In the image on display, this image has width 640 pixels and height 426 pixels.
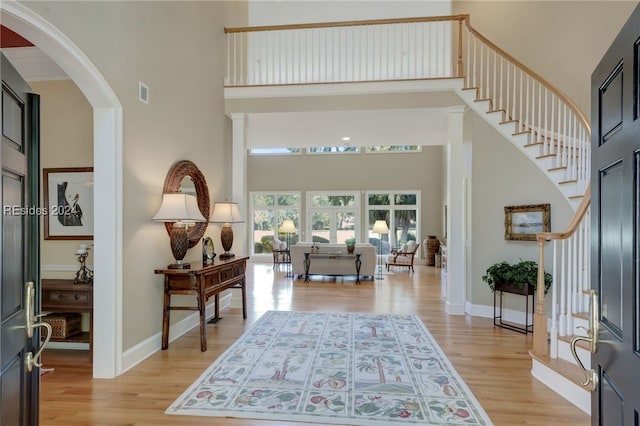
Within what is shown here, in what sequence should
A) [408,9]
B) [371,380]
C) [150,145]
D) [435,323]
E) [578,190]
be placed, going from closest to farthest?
[371,380] < [150,145] < [578,190] < [435,323] < [408,9]

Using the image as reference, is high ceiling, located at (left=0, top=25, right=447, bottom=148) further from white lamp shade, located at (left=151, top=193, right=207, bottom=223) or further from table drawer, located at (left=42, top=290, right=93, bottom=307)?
table drawer, located at (left=42, top=290, right=93, bottom=307)

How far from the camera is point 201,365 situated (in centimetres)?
308

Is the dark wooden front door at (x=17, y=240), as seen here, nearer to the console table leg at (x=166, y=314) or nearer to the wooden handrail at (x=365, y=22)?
the console table leg at (x=166, y=314)

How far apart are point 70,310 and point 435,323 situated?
4.04 meters

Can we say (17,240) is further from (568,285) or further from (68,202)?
(568,285)

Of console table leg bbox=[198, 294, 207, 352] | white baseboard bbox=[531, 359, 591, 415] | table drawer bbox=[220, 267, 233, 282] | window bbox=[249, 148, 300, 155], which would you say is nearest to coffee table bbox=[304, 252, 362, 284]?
table drawer bbox=[220, 267, 233, 282]

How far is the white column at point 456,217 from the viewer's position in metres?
4.84

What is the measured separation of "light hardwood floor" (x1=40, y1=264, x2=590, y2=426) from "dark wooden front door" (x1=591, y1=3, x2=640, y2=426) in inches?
60.2

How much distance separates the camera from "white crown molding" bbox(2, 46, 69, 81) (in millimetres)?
3043

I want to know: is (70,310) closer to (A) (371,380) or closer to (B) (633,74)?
(A) (371,380)

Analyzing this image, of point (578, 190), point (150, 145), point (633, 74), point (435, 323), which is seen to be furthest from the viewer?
point (435, 323)

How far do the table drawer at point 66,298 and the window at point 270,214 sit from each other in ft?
27.7

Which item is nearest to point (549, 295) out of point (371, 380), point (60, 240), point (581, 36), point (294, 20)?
point (371, 380)

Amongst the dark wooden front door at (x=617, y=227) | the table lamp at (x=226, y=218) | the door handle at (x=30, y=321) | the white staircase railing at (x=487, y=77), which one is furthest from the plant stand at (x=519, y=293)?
the door handle at (x=30, y=321)
